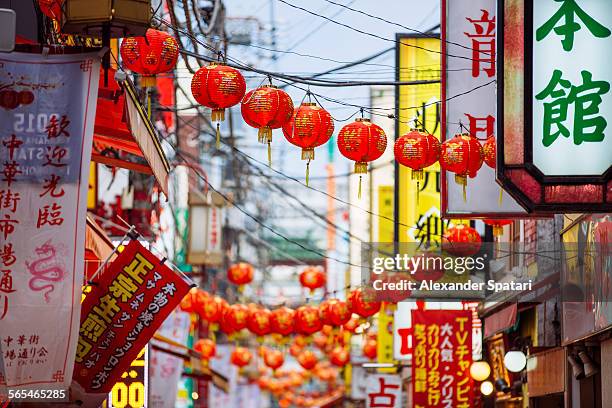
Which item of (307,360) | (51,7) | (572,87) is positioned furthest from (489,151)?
(307,360)

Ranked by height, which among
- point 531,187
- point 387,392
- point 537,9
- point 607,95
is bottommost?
point 387,392

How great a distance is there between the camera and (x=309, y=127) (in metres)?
14.4

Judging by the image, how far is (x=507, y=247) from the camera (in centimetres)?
1834

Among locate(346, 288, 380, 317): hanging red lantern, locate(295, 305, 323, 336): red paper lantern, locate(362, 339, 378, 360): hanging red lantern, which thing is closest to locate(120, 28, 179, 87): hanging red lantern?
locate(346, 288, 380, 317): hanging red lantern

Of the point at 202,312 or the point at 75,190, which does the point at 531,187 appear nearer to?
the point at 75,190

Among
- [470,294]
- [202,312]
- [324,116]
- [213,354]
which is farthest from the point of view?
[213,354]

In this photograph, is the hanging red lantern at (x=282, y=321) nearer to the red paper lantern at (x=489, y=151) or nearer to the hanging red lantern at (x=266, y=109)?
the red paper lantern at (x=489, y=151)

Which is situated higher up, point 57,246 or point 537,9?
point 537,9

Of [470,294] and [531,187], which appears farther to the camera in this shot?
[470,294]

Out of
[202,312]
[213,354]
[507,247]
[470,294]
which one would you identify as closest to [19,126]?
[470,294]

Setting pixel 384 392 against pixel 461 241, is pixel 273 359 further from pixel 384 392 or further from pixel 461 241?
pixel 461 241

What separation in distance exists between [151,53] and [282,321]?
60.5 ft

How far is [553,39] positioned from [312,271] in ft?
79.5

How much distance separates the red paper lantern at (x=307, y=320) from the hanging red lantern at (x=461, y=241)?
29.5ft
